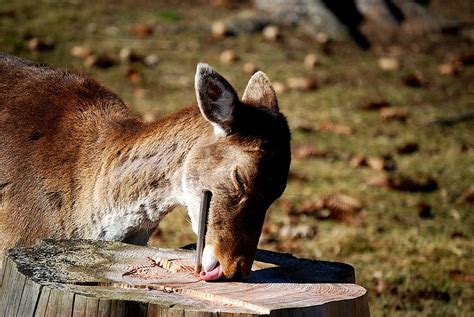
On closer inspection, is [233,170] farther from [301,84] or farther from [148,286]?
[301,84]

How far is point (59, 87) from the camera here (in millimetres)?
4637

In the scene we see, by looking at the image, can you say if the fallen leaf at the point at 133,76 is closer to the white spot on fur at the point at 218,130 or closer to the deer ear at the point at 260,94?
the deer ear at the point at 260,94

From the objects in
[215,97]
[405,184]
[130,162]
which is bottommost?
[405,184]

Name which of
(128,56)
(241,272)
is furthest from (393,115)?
(241,272)

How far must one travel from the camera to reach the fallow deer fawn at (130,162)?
377 cm

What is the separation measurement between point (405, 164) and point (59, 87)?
4.33 meters

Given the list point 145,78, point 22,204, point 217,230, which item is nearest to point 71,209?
point 22,204

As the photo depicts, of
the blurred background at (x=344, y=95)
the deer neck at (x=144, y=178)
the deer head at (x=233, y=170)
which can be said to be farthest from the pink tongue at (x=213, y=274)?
the blurred background at (x=344, y=95)

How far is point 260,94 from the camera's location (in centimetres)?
424

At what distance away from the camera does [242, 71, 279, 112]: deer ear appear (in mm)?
4145

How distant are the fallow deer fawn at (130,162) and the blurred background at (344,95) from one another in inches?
53.5

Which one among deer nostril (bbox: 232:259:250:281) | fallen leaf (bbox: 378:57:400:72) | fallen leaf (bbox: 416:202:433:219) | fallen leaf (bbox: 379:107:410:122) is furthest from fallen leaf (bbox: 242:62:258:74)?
deer nostril (bbox: 232:259:250:281)

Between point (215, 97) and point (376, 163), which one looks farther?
point (376, 163)

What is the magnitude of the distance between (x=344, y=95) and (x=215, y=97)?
625 cm
